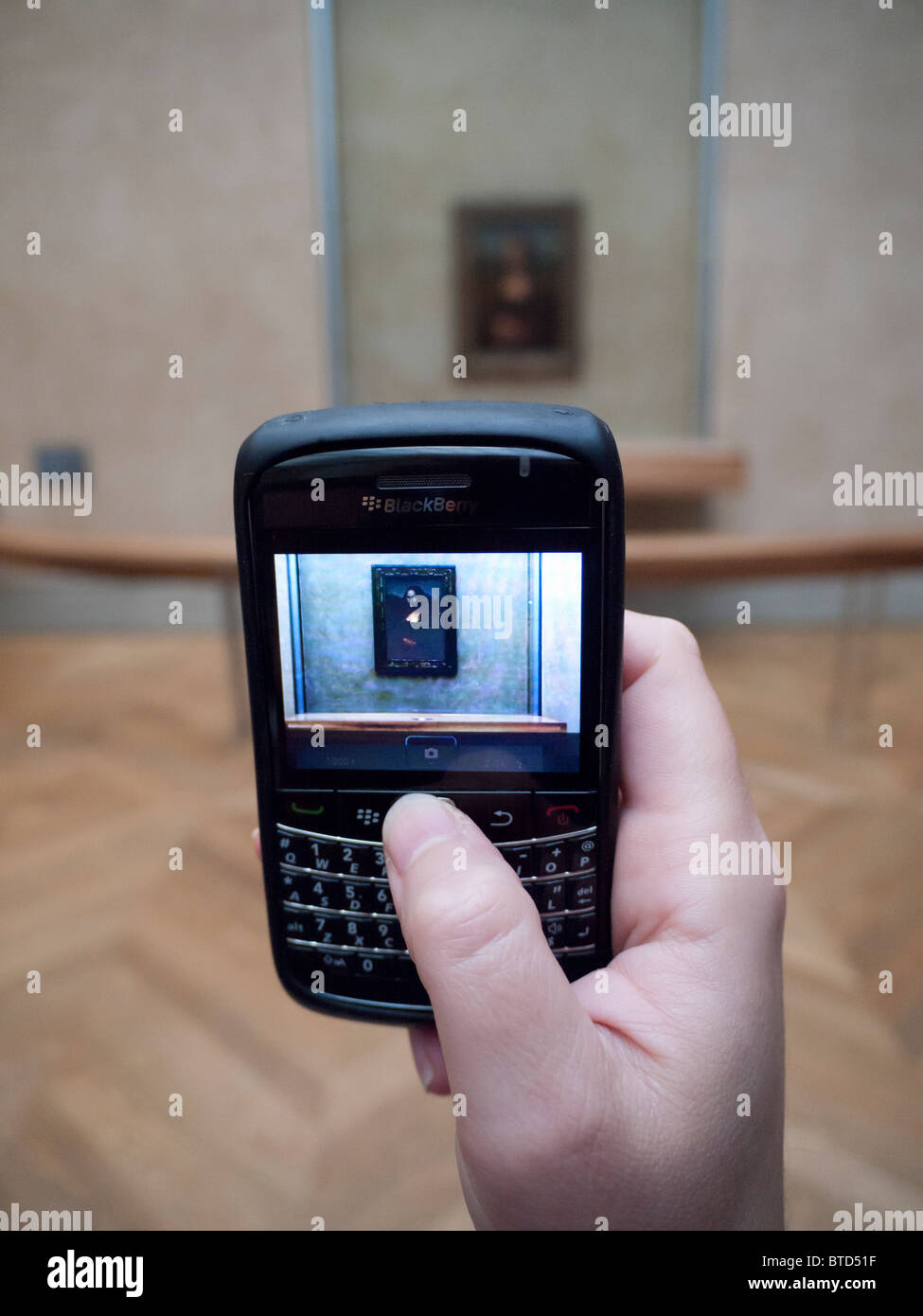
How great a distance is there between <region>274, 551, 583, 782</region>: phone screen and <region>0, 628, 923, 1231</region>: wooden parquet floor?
502 mm

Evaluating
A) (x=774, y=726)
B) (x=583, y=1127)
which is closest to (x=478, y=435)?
(x=583, y=1127)

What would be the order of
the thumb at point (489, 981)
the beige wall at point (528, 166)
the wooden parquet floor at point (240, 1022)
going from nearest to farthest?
1. the thumb at point (489, 981)
2. the wooden parquet floor at point (240, 1022)
3. the beige wall at point (528, 166)

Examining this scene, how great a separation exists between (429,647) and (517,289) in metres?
2.13

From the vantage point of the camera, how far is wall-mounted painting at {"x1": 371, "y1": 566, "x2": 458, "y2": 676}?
1.16 feet

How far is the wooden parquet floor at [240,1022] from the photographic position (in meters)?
0.70

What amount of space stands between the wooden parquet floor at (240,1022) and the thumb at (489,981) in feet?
1.57

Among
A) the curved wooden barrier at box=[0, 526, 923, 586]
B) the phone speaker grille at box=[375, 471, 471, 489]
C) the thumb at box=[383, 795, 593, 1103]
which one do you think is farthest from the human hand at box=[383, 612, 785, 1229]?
the curved wooden barrier at box=[0, 526, 923, 586]

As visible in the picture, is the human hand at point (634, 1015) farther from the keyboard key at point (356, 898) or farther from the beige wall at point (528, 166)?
the beige wall at point (528, 166)

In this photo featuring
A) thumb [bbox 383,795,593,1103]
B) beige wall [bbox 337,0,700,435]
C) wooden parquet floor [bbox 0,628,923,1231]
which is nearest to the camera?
thumb [bbox 383,795,593,1103]

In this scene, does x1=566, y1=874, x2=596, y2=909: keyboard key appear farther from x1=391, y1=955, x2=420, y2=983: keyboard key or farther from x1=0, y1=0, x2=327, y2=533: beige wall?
x1=0, y1=0, x2=327, y2=533: beige wall

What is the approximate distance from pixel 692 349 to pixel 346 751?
7.26ft

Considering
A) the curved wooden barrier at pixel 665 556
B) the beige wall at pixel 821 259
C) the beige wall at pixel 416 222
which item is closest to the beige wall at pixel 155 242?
the beige wall at pixel 416 222

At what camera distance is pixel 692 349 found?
2.29 m

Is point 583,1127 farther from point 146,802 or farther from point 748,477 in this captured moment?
point 748,477
